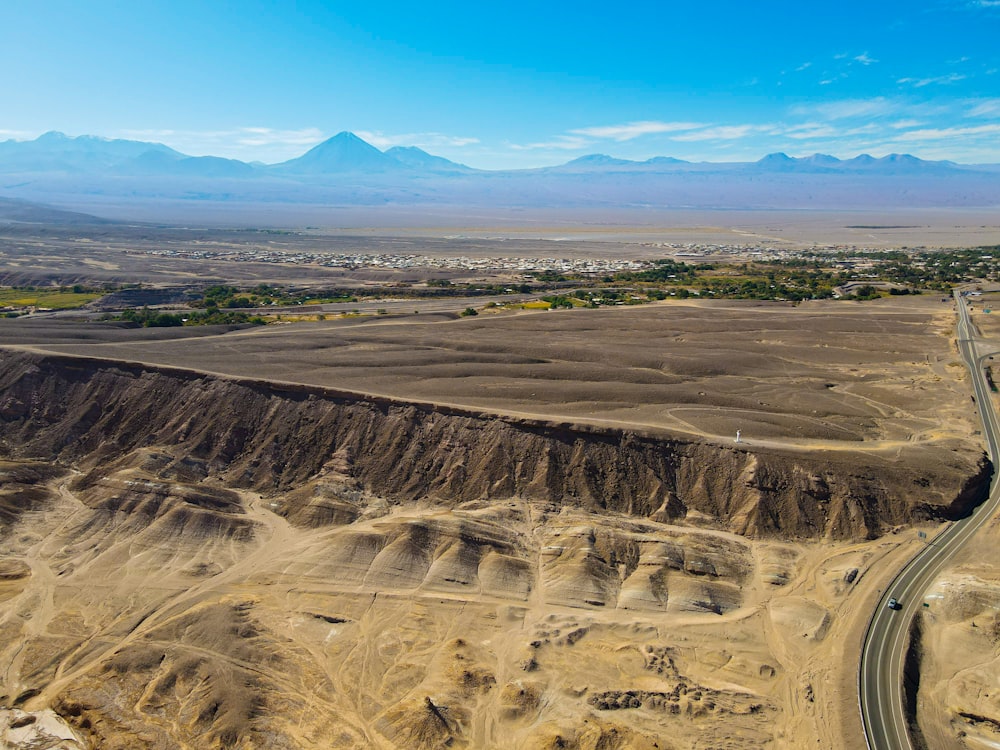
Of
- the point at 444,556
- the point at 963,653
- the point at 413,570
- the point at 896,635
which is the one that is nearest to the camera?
the point at 963,653

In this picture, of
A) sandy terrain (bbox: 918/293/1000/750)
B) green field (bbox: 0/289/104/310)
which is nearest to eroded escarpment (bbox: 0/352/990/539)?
sandy terrain (bbox: 918/293/1000/750)

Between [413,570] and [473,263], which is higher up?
[473,263]

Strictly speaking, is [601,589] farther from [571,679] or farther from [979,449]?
[979,449]

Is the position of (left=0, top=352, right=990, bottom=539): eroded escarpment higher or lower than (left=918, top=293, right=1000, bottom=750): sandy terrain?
higher

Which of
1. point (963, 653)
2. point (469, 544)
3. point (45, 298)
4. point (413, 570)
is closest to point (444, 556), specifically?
point (469, 544)

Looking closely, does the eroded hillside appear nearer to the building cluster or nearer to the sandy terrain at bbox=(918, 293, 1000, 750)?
the sandy terrain at bbox=(918, 293, 1000, 750)

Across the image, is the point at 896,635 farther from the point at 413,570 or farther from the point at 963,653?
the point at 413,570
